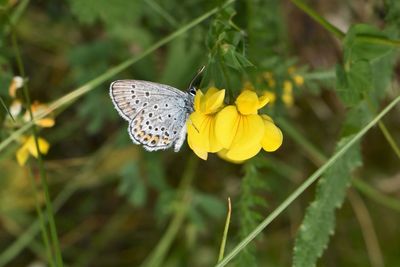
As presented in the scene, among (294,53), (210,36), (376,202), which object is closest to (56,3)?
A: (294,53)

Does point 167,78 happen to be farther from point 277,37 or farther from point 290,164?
point 290,164

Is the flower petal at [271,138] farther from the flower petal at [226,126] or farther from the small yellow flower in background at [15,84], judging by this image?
the small yellow flower in background at [15,84]

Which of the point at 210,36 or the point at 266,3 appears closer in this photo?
the point at 210,36

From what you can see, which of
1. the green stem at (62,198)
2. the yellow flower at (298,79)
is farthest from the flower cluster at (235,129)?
the green stem at (62,198)

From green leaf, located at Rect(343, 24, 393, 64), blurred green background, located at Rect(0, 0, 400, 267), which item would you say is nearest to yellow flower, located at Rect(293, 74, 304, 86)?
blurred green background, located at Rect(0, 0, 400, 267)

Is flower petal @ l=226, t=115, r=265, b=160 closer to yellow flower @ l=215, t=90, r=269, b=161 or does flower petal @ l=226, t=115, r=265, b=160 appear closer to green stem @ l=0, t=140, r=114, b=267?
yellow flower @ l=215, t=90, r=269, b=161

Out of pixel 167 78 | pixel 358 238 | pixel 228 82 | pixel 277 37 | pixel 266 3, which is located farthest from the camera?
pixel 358 238

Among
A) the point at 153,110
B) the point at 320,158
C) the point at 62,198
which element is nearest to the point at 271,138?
the point at 153,110
